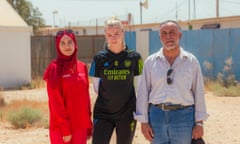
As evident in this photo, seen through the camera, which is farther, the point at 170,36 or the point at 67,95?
the point at 67,95

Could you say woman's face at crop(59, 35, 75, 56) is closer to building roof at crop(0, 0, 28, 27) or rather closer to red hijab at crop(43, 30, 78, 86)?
red hijab at crop(43, 30, 78, 86)

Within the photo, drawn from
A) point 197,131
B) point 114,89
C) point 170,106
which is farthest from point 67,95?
point 197,131

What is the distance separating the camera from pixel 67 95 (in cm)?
465

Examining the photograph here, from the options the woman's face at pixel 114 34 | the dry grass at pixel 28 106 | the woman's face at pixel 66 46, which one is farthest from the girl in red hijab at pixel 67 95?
the dry grass at pixel 28 106

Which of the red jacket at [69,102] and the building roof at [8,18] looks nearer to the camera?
the red jacket at [69,102]

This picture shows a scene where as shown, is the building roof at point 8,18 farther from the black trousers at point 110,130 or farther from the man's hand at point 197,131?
the man's hand at point 197,131

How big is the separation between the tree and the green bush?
102 ft

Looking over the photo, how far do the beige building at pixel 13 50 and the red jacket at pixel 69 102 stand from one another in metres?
12.3

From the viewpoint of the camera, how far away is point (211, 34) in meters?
20.4

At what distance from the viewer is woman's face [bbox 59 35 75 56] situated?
4645mm

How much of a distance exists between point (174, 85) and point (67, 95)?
3.64 ft

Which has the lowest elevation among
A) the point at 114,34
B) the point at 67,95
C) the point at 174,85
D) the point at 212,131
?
the point at 212,131

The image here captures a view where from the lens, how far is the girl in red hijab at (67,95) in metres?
4.61

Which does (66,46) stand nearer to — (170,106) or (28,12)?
(170,106)
